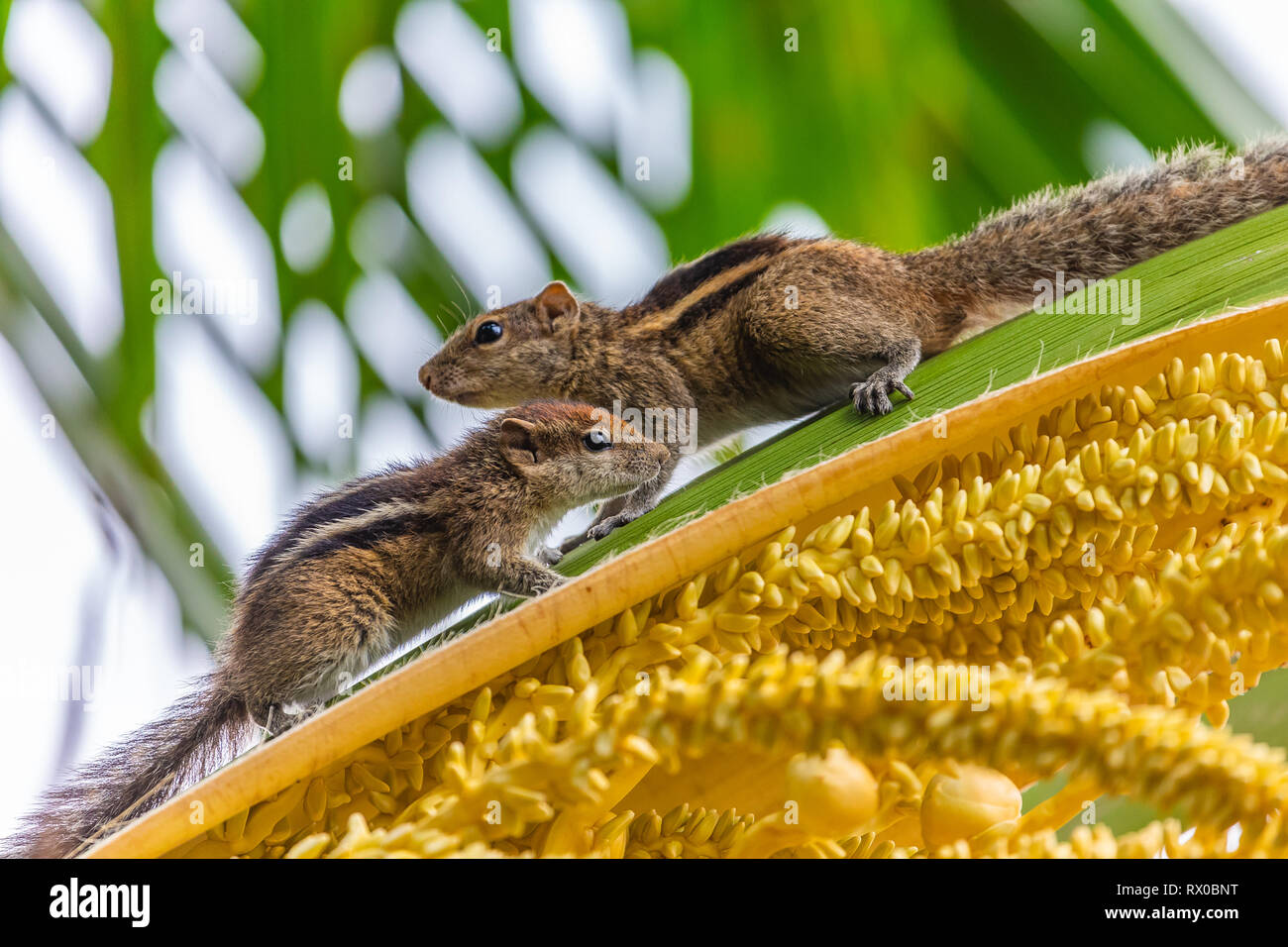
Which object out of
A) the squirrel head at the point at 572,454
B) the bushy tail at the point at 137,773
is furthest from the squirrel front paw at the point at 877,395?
the bushy tail at the point at 137,773

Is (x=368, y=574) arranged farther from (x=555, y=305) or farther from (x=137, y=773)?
(x=555, y=305)

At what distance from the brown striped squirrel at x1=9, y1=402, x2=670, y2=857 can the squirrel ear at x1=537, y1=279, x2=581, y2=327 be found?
0.67 metres

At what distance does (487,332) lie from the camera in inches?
98.6

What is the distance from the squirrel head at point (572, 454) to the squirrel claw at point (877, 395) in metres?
0.61

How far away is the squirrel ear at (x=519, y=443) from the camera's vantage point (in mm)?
1867

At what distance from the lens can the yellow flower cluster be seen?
591 millimetres

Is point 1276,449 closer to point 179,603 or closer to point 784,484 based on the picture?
point 784,484

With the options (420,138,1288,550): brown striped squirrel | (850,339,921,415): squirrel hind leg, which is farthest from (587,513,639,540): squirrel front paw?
(850,339,921,415): squirrel hind leg

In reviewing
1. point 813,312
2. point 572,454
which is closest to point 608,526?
point 572,454

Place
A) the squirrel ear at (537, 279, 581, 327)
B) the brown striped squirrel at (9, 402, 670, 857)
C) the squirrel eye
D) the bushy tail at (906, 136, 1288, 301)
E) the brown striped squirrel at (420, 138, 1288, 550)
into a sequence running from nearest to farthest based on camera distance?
the brown striped squirrel at (9, 402, 670, 857)
the bushy tail at (906, 136, 1288, 301)
the brown striped squirrel at (420, 138, 1288, 550)
the squirrel eye
the squirrel ear at (537, 279, 581, 327)

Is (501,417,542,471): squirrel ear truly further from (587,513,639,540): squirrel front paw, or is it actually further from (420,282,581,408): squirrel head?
(420,282,581,408): squirrel head

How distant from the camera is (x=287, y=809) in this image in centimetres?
86

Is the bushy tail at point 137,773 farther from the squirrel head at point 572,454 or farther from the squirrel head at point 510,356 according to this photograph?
the squirrel head at point 510,356
